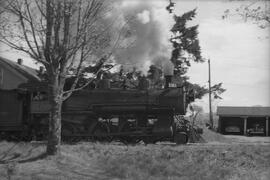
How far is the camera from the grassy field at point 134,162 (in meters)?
13.6

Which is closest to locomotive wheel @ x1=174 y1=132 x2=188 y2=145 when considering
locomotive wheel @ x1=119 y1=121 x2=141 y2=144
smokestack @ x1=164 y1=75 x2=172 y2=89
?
locomotive wheel @ x1=119 y1=121 x2=141 y2=144

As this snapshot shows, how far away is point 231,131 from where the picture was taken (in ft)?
168

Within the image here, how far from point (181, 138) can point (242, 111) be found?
35.2m

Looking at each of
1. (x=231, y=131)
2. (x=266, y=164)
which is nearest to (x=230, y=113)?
(x=231, y=131)

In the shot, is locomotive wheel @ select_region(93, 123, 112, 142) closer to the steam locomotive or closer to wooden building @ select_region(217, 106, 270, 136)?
the steam locomotive

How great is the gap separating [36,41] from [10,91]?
9.06m

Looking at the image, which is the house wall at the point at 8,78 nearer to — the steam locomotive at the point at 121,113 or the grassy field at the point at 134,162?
the steam locomotive at the point at 121,113

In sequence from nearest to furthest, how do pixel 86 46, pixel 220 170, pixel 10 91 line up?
pixel 220 170 < pixel 86 46 < pixel 10 91

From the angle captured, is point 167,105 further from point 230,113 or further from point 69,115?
point 230,113

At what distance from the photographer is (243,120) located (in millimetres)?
52406

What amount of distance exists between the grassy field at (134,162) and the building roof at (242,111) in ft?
122

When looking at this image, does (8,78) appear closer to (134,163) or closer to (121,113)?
(121,113)

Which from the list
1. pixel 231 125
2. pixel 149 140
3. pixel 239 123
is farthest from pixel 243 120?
pixel 149 140

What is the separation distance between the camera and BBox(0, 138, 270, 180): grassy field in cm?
1359
